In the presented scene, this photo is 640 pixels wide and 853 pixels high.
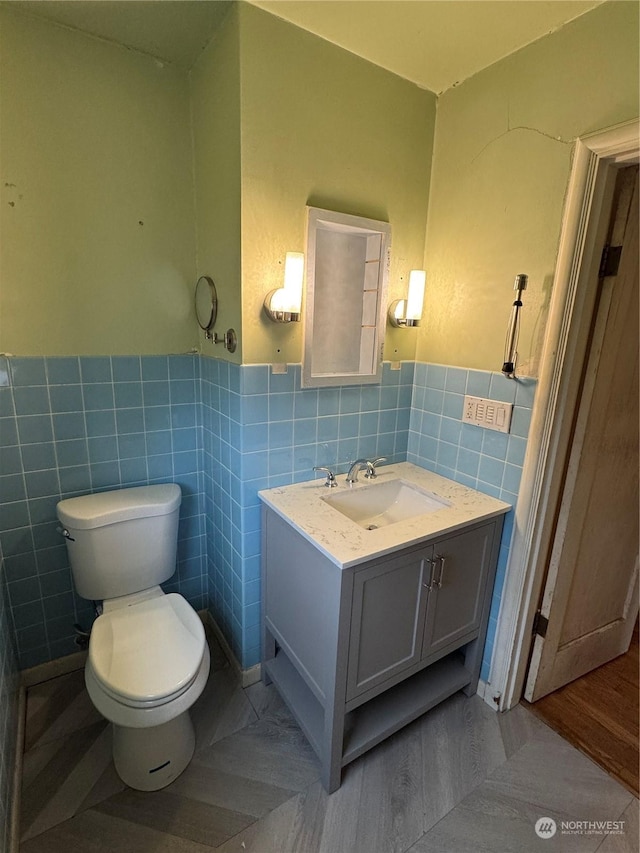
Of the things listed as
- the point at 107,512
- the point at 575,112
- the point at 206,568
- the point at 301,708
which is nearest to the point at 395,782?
the point at 301,708

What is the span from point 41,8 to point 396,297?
1.50m

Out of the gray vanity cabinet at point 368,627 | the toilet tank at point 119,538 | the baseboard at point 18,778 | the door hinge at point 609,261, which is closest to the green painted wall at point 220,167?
the toilet tank at point 119,538

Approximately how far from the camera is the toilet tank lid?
4.75 ft

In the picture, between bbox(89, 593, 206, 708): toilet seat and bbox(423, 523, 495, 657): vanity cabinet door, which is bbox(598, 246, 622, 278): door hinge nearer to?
bbox(423, 523, 495, 657): vanity cabinet door

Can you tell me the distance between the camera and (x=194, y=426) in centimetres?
182

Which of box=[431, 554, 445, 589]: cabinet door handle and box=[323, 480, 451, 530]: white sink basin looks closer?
box=[431, 554, 445, 589]: cabinet door handle

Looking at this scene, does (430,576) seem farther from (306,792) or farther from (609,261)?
A: (609,261)

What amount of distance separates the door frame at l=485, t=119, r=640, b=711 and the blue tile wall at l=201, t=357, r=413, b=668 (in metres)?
0.63

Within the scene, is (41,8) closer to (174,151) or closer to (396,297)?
(174,151)

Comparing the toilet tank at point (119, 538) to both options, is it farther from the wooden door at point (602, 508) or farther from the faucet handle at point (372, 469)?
the wooden door at point (602, 508)

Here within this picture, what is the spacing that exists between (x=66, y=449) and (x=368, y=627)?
131 centimetres

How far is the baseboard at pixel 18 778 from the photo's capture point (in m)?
1.15

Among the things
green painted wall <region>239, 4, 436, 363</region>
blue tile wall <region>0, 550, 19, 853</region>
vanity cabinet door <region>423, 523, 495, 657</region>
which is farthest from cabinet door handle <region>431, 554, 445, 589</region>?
blue tile wall <region>0, 550, 19, 853</region>

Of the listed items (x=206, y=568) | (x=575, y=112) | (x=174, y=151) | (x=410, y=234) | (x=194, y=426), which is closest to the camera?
(x=575, y=112)
